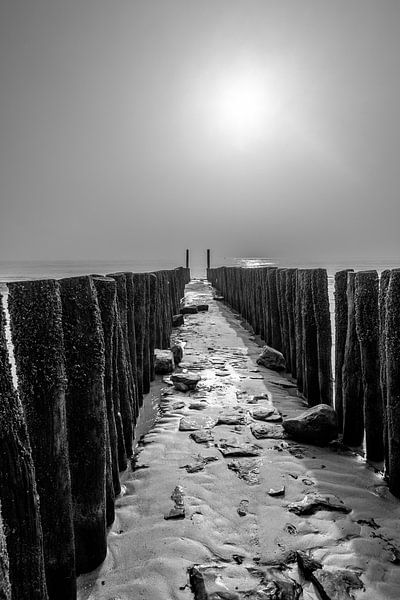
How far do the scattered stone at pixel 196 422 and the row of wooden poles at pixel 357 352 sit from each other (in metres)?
1.36

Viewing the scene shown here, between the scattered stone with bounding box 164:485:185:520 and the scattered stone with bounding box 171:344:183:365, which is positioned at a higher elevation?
the scattered stone with bounding box 171:344:183:365

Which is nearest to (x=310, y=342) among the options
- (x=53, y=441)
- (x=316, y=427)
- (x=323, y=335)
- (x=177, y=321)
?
(x=323, y=335)

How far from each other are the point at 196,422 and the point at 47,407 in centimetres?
268

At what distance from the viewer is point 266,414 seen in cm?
470

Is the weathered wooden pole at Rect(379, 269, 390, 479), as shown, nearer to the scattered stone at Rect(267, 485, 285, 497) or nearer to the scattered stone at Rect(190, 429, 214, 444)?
the scattered stone at Rect(267, 485, 285, 497)

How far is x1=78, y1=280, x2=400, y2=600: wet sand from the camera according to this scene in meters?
2.30

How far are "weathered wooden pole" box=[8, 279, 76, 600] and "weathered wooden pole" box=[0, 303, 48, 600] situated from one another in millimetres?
276

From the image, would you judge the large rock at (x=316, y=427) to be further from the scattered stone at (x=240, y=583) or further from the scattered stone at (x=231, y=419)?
the scattered stone at (x=240, y=583)

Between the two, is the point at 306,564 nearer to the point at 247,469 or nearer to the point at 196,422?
the point at 247,469

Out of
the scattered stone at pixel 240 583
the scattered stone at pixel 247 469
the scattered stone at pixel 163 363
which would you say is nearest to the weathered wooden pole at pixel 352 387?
the scattered stone at pixel 247 469

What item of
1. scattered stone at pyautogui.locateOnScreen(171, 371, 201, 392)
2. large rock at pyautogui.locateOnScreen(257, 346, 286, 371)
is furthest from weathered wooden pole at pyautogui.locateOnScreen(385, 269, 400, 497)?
large rock at pyautogui.locateOnScreen(257, 346, 286, 371)

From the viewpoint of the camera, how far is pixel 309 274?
4953 millimetres

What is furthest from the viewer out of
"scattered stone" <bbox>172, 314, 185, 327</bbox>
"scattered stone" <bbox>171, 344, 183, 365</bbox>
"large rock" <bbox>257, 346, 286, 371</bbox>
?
"scattered stone" <bbox>172, 314, 185, 327</bbox>

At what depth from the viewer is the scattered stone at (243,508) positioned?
2.91 m
